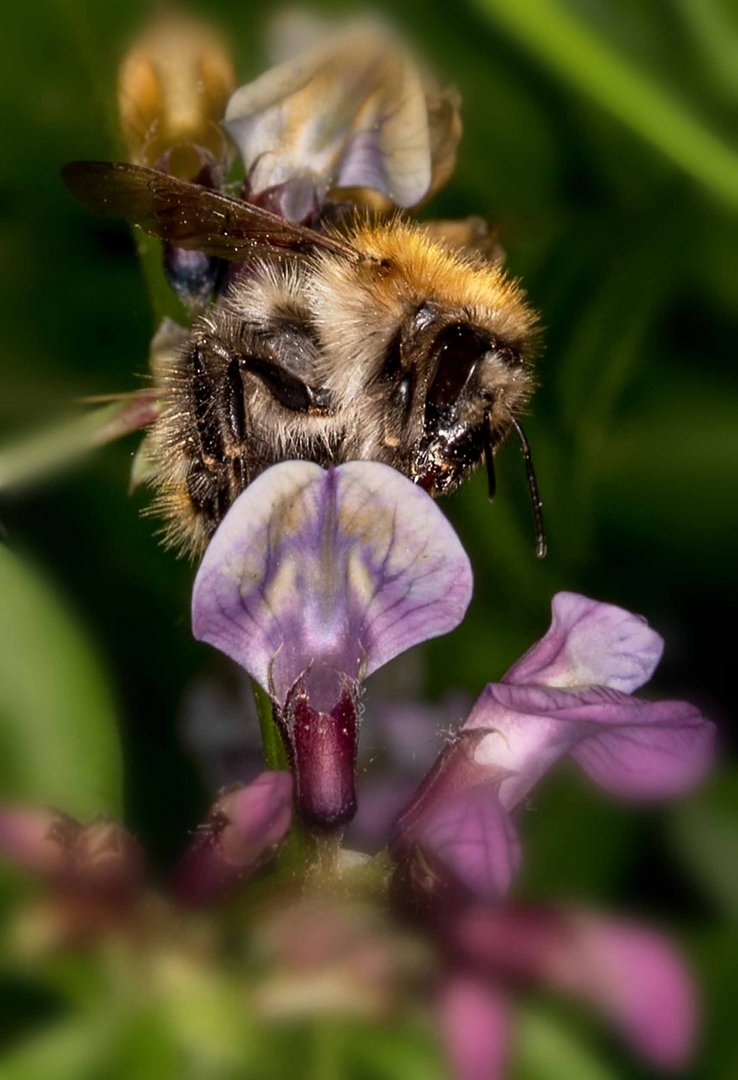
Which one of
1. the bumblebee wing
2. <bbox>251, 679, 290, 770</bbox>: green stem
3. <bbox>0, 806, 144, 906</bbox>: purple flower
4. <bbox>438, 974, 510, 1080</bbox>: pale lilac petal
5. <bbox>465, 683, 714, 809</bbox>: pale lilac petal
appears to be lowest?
<bbox>438, 974, 510, 1080</bbox>: pale lilac petal

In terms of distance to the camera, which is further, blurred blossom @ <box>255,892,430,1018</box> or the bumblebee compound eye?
the bumblebee compound eye

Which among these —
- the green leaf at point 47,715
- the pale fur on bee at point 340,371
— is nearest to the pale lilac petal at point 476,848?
the pale fur on bee at point 340,371

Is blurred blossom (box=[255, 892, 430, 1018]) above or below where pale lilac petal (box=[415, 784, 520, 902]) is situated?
below

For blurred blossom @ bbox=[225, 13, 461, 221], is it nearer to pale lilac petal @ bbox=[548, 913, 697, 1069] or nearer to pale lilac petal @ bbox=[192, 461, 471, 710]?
pale lilac petal @ bbox=[192, 461, 471, 710]

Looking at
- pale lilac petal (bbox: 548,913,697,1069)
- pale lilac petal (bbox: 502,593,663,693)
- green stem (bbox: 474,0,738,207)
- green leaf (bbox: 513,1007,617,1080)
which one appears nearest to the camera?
pale lilac petal (bbox: 548,913,697,1069)

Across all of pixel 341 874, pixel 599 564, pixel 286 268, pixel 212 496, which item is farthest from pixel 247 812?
pixel 599 564

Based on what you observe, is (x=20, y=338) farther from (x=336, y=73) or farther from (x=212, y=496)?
(x=212, y=496)

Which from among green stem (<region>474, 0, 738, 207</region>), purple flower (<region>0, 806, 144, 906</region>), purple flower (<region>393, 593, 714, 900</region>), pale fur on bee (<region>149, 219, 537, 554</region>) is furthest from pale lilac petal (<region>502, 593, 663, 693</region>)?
green stem (<region>474, 0, 738, 207</region>)

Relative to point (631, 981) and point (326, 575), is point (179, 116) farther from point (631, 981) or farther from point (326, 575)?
point (631, 981)
